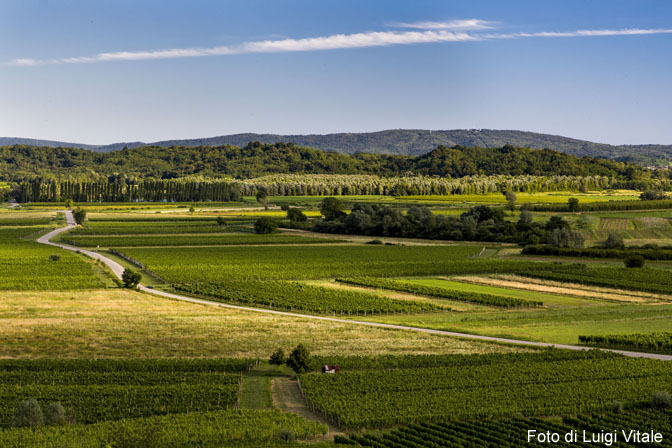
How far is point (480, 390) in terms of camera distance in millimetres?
35594

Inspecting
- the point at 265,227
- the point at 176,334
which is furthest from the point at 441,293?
the point at 265,227

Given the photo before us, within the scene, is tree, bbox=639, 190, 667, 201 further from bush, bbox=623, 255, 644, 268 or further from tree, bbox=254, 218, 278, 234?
bush, bbox=623, 255, 644, 268

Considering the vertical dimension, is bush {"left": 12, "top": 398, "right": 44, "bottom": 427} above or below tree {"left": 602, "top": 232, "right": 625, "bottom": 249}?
below

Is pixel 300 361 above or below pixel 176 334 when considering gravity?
above

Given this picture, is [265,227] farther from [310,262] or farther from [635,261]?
[635,261]

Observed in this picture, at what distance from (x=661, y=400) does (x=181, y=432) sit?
782 inches

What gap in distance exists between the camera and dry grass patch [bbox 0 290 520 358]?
1752 inches

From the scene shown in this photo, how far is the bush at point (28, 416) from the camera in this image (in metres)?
30.2

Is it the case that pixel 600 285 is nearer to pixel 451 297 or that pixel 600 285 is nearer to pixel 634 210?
pixel 451 297

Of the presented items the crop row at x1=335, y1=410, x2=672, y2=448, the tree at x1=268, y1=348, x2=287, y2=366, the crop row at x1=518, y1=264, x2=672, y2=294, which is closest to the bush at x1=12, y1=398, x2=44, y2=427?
the crop row at x1=335, y1=410, x2=672, y2=448

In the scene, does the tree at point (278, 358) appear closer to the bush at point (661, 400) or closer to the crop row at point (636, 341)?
the bush at point (661, 400)

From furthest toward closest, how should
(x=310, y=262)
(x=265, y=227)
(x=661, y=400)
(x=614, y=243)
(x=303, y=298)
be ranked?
(x=265, y=227) < (x=614, y=243) < (x=310, y=262) < (x=303, y=298) < (x=661, y=400)

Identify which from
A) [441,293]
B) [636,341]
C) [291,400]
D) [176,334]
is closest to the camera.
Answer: [291,400]

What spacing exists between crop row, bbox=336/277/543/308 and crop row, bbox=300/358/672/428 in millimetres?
19435
